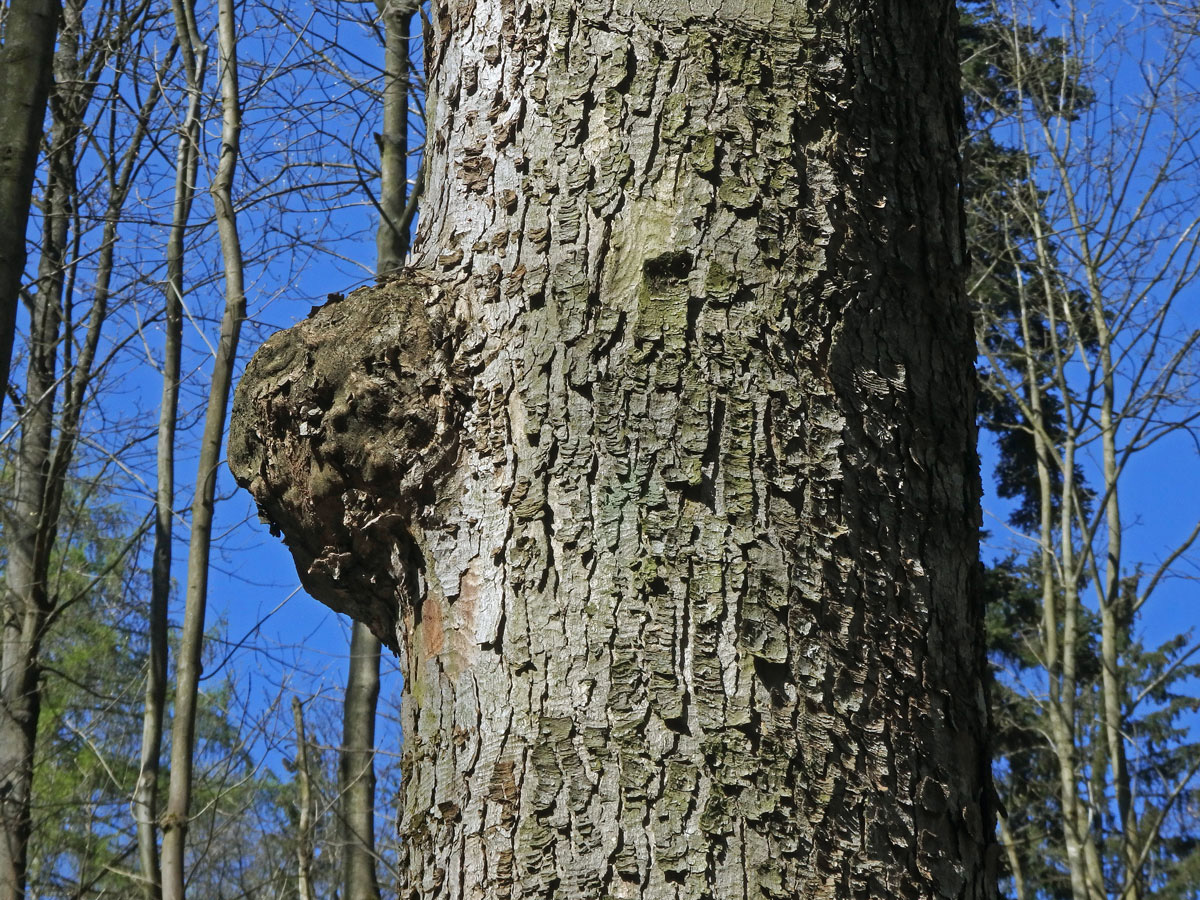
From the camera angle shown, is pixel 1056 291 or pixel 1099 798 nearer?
pixel 1099 798

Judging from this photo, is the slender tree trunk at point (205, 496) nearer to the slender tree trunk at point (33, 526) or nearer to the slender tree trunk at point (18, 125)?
the slender tree trunk at point (18, 125)

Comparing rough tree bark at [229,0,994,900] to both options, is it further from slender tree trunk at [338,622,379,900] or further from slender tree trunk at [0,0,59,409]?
slender tree trunk at [338,622,379,900]

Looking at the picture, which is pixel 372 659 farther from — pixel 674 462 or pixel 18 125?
pixel 674 462

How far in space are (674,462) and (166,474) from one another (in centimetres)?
704

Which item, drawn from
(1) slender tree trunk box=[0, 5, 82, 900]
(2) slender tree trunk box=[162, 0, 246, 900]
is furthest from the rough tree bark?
(1) slender tree trunk box=[0, 5, 82, 900]

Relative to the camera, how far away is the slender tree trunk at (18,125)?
3654mm

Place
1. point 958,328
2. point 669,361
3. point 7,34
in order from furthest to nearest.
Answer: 1. point 7,34
2. point 958,328
3. point 669,361

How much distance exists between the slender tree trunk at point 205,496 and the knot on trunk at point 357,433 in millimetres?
2918

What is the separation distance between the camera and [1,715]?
8281 mm

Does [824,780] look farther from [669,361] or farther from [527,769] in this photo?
[669,361]

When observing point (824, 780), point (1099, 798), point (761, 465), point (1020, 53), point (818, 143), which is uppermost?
point (1020, 53)

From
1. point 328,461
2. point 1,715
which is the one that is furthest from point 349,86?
point 328,461

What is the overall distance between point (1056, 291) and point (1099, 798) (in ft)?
18.9

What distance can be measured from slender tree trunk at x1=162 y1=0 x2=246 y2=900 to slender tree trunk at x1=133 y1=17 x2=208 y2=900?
1.81ft
